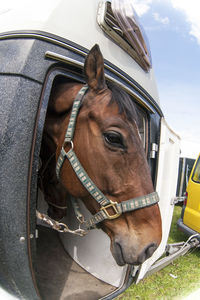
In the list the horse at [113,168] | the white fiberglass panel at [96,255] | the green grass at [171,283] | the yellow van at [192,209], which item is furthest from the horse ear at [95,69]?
the yellow van at [192,209]

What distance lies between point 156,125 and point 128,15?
3.71 feet

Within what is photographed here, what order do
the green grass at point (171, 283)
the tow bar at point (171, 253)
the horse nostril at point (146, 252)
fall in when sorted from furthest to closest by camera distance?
the tow bar at point (171, 253)
the green grass at point (171, 283)
the horse nostril at point (146, 252)

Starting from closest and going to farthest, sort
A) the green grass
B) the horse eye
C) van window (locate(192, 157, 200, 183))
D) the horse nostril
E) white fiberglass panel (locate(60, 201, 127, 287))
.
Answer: the horse nostril, the horse eye, white fiberglass panel (locate(60, 201, 127, 287)), the green grass, van window (locate(192, 157, 200, 183))

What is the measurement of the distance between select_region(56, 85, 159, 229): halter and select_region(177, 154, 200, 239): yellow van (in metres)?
3.25

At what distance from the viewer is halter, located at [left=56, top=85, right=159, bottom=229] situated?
1.36 m

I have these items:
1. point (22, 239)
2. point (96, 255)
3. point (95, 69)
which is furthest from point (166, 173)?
point (22, 239)

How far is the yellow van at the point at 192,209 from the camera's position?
4105 mm

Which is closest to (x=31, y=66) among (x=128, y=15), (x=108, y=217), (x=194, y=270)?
(x=128, y=15)

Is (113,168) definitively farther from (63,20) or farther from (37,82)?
(63,20)

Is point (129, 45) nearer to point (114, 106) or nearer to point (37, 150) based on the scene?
point (114, 106)

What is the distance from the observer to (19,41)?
4.28 ft

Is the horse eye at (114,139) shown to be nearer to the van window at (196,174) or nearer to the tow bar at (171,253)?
the tow bar at (171,253)

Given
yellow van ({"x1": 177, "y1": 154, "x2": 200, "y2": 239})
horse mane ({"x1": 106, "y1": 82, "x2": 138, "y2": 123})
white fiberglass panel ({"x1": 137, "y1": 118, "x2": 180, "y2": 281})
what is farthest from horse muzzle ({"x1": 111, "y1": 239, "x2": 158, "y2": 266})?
yellow van ({"x1": 177, "y1": 154, "x2": 200, "y2": 239})

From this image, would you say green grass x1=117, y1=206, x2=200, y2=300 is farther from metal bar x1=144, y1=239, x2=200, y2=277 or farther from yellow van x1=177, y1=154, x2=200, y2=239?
yellow van x1=177, y1=154, x2=200, y2=239
